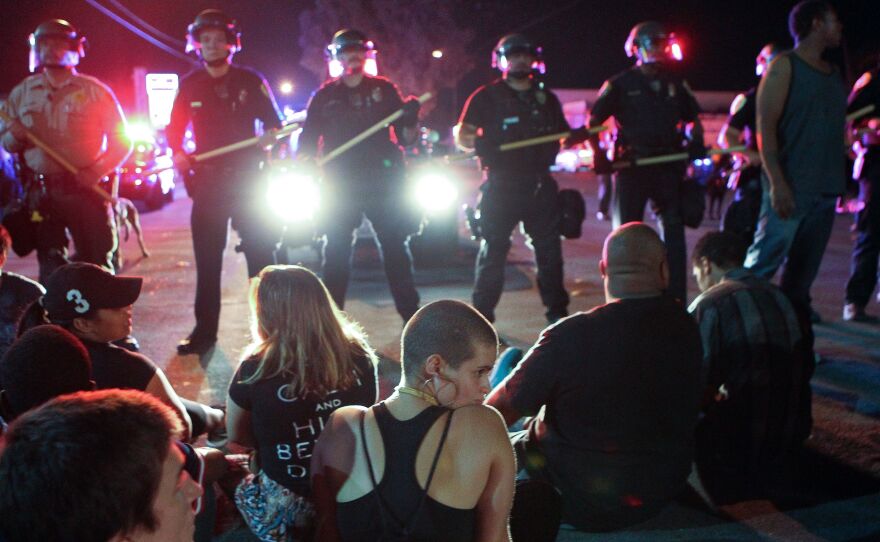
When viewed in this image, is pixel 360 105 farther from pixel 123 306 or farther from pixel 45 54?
pixel 123 306

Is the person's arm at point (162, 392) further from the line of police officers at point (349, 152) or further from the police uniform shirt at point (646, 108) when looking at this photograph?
the police uniform shirt at point (646, 108)

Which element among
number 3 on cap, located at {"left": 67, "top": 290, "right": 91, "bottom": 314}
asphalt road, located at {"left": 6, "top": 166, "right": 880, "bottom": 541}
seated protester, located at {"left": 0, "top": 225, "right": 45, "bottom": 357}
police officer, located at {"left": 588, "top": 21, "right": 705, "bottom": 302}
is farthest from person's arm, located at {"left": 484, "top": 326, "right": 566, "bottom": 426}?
police officer, located at {"left": 588, "top": 21, "right": 705, "bottom": 302}

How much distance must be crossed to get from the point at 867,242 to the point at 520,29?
35980 mm

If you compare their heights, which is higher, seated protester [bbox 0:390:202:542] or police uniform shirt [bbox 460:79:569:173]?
police uniform shirt [bbox 460:79:569:173]

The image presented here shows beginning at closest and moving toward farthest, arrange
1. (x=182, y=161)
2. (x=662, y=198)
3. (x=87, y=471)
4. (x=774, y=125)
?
1. (x=87, y=471)
2. (x=774, y=125)
3. (x=182, y=161)
4. (x=662, y=198)

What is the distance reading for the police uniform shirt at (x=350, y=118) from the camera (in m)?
6.62

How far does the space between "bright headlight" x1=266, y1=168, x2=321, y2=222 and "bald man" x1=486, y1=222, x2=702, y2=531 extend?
3903 mm

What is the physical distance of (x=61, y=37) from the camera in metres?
6.13

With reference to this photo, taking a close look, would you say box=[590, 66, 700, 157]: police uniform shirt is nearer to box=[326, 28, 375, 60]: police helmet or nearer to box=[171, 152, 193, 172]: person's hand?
box=[326, 28, 375, 60]: police helmet

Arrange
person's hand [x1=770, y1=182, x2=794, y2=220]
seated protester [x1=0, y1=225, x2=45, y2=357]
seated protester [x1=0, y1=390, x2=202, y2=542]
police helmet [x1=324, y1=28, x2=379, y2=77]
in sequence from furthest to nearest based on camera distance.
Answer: police helmet [x1=324, y1=28, x2=379, y2=77] < person's hand [x1=770, y1=182, x2=794, y2=220] < seated protester [x1=0, y1=225, x2=45, y2=357] < seated protester [x1=0, y1=390, x2=202, y2=542]

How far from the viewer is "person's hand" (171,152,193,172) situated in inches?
251

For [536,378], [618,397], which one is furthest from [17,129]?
[618,397]

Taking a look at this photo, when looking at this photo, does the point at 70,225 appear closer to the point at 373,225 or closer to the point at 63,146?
the point at 63,146

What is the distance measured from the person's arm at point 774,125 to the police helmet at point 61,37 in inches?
190
